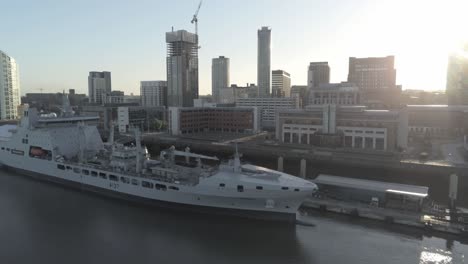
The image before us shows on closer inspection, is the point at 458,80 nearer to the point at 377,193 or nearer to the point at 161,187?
the point at 377,193

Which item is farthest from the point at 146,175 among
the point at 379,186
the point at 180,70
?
the point at 180,70

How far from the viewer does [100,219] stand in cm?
2389

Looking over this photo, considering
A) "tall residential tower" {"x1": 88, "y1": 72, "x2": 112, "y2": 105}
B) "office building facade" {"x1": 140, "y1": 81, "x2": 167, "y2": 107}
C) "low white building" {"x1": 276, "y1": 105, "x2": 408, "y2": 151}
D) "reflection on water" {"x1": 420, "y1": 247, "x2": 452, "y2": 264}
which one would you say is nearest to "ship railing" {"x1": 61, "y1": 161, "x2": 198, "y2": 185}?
"reflection on water" {"x1": 420, "y1": 247, "x2": 452, "y2": 264}

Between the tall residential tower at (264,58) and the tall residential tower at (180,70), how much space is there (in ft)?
177

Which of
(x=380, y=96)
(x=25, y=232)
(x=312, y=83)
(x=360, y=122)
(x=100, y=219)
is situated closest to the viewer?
(x=25, y=232)

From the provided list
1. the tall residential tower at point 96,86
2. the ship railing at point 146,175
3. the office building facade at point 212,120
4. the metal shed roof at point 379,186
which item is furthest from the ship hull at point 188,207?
the tall residential tower at point 96,86

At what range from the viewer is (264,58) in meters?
177

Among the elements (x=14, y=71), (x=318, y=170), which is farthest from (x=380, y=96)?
(x=14, y=71)

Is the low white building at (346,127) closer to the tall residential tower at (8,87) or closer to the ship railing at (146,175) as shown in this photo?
the ship railing at (146,175)

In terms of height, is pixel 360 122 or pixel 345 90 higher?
pixel 345 90

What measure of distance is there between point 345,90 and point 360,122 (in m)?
15.2

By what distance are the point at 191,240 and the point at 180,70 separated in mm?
103803

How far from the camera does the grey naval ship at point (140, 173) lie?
73.3 feet

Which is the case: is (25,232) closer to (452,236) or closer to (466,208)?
(452,236)
